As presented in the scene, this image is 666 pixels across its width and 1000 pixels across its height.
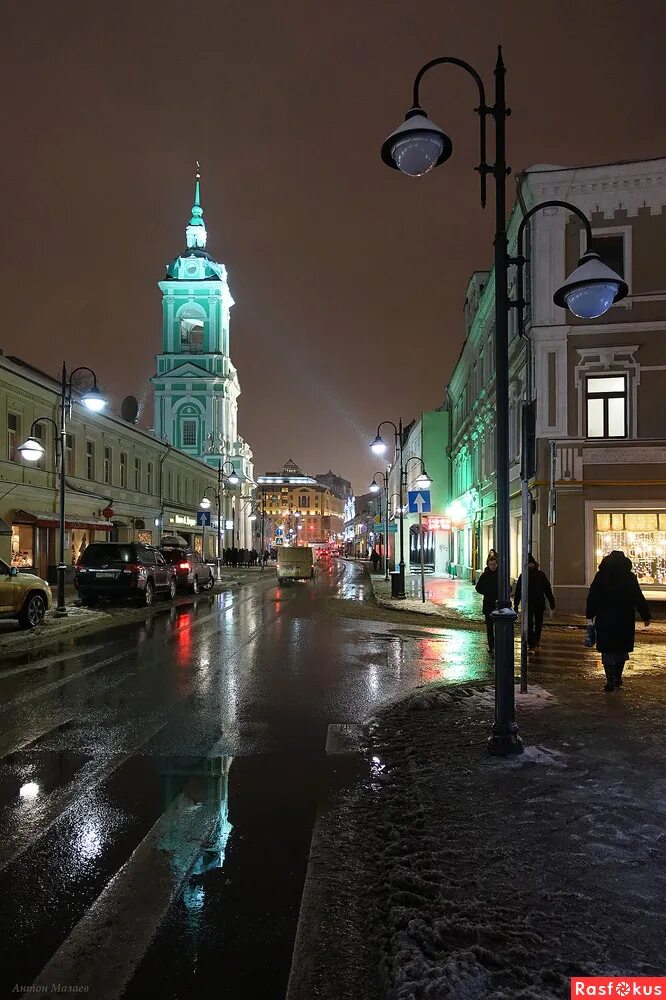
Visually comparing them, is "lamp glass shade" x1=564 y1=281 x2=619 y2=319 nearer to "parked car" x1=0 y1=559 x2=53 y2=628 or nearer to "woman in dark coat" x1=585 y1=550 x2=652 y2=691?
"woman in dark coat" x1=585 y1=550 x2=652 y2=691

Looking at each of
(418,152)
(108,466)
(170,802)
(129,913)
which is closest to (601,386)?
(418,152)

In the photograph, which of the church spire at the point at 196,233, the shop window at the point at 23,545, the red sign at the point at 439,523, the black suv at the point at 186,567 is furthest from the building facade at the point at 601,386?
the church spire at the point at 196,233

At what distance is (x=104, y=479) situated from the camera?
38.5 metres

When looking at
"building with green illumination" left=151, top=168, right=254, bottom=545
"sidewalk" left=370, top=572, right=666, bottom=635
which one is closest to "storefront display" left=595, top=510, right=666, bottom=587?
"sidewalk" left=370, top=572, right=666, bottom=635

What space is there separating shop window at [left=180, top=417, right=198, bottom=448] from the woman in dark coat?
7388 centimetres

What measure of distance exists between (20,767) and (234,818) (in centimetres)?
242

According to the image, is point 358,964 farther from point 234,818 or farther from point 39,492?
point 39,492

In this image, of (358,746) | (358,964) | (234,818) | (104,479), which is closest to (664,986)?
(358,964)

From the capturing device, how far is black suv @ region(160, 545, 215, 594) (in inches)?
1145

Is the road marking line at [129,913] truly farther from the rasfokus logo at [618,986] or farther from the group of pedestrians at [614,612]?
the group of pedestrians at [614,612]

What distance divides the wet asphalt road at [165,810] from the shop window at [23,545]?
58.8ft

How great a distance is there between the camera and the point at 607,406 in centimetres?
2005

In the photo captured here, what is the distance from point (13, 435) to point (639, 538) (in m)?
23.9

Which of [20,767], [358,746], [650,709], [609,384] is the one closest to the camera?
[20,767]
